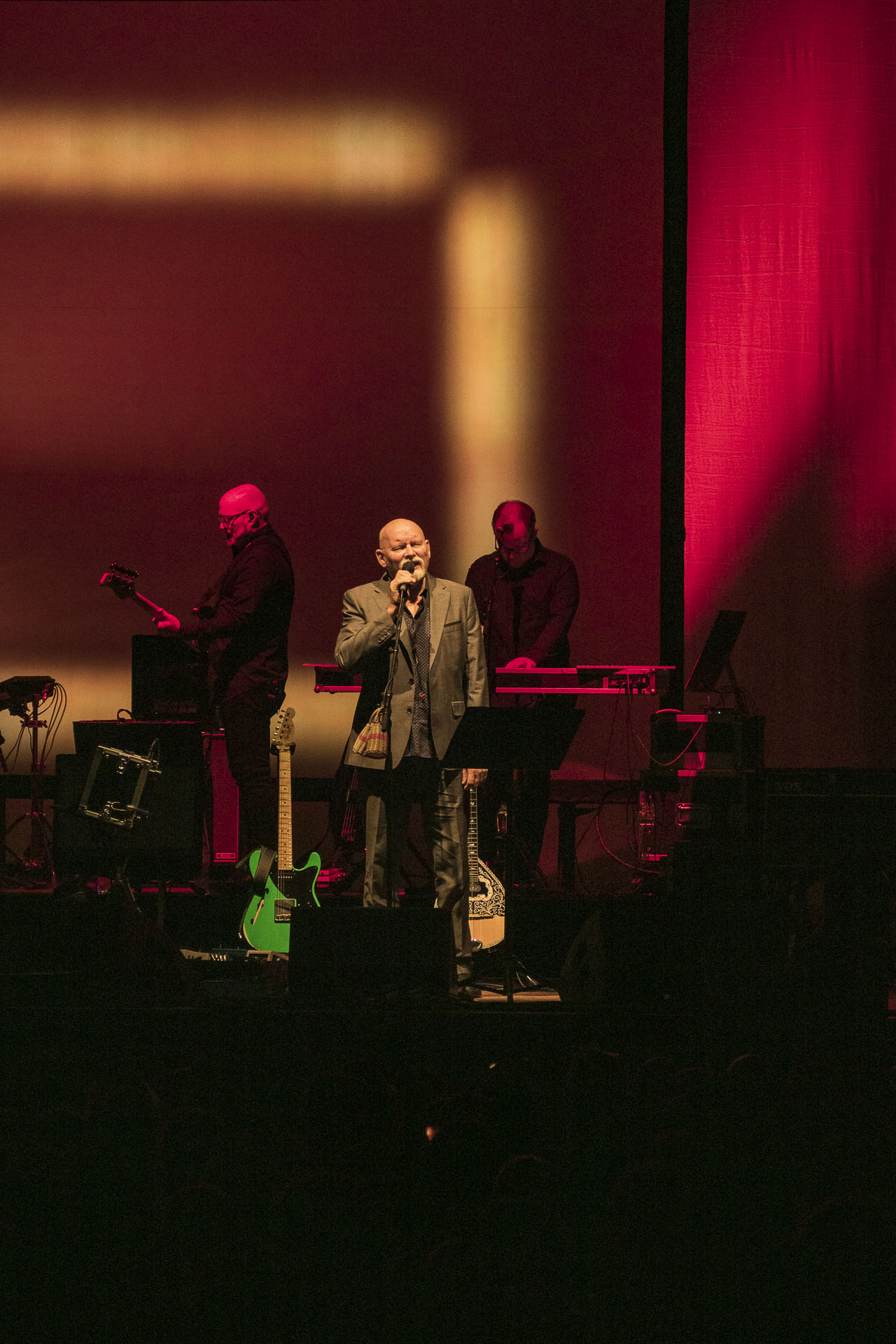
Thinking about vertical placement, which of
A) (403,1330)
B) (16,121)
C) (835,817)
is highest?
(16,121)

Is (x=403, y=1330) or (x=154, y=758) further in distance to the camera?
(x=154, y=758)

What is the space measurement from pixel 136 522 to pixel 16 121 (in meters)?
2.31

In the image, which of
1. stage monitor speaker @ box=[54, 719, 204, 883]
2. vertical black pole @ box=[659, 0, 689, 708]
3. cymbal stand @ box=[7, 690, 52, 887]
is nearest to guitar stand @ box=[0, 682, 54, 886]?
cymbal stand @ box=[7, 690, 52, 887]

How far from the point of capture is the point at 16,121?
287 inches

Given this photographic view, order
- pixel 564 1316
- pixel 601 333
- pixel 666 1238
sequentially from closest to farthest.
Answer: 1. pixel 564 1316
2. pixel 666 1238
3. pixel 601 333

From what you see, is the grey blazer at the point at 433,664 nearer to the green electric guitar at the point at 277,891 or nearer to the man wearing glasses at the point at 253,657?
the green electric guitar at the point at 277,891

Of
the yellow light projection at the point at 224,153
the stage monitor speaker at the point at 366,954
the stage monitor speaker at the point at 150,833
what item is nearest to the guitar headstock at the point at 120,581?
the stage monitor speaker at the point at 150,833

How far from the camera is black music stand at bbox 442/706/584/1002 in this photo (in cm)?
386

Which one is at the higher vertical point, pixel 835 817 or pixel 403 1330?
pixel 835 817

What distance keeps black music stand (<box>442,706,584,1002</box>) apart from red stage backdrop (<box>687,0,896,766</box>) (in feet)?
11.1

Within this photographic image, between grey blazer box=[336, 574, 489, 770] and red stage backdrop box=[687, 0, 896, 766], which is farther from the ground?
red stage backdrop box=[687, 0, 896, 766]

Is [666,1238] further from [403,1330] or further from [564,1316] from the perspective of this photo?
[403,1330]

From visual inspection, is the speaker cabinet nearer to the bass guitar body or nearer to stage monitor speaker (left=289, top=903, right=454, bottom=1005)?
stage monitor speaker (left=289, top=903, right=454, bottom=1005)

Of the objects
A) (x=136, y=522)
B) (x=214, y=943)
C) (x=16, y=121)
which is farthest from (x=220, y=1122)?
(x=16, y=121)
